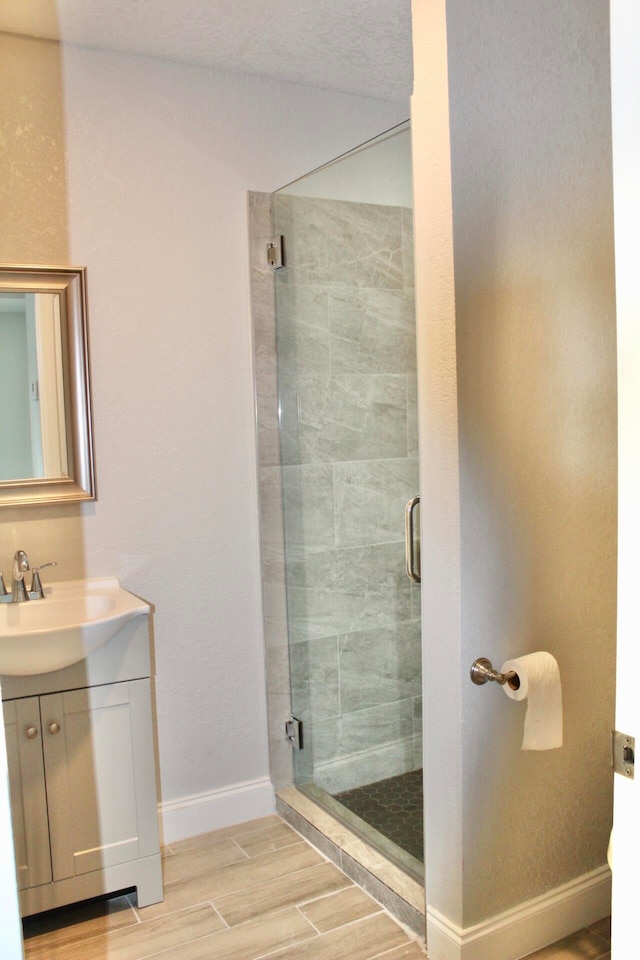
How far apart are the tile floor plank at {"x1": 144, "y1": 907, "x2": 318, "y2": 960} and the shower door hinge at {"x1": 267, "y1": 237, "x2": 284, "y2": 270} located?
80.1 inches

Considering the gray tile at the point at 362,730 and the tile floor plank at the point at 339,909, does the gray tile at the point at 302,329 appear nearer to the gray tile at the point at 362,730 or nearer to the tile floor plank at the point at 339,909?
the gray tile at the point at 362,730

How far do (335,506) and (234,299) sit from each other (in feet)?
2.65

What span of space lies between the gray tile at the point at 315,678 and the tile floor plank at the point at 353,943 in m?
0.67

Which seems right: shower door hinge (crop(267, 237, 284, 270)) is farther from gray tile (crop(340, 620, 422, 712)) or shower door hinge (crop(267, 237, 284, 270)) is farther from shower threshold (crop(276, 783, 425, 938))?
shower threshold (crop(276, 783, 425, 938))

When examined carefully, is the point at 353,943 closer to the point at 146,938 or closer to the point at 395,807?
the point at 395,807

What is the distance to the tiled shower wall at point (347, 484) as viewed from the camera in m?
2.38

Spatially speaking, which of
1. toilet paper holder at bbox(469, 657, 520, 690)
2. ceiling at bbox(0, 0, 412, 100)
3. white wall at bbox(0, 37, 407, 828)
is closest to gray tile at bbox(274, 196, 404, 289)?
white wall at bbox(0, 37, 407, 828)

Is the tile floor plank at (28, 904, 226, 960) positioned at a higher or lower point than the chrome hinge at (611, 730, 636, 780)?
lower

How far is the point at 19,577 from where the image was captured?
2.38m

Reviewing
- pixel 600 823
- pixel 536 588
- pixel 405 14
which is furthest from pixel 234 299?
pixel 600 823

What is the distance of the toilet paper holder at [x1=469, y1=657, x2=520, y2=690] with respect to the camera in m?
1.88

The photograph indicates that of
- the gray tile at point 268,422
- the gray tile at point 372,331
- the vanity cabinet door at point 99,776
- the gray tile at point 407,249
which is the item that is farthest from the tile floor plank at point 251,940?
the gray tile at point 407,249

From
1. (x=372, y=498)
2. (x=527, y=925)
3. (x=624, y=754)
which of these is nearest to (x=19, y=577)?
(x=372, y=498)

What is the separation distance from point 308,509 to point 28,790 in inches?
47.3
